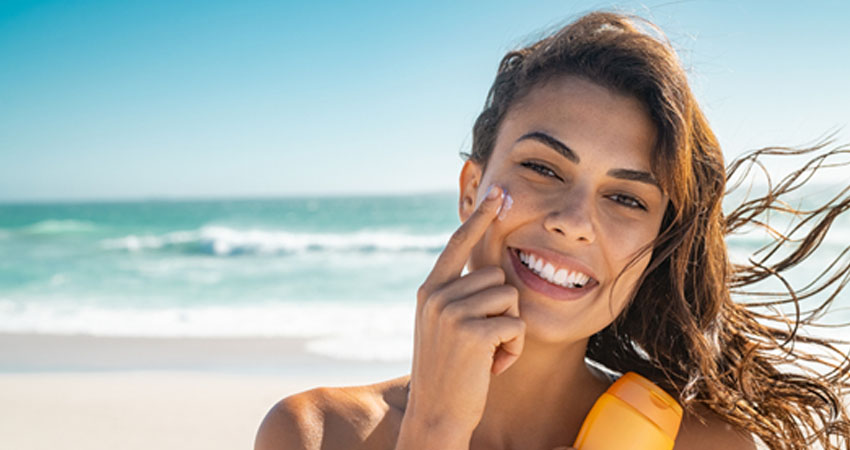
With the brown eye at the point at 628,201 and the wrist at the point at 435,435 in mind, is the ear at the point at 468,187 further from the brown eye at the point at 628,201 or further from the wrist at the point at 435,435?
the wrist at the point at 435,435

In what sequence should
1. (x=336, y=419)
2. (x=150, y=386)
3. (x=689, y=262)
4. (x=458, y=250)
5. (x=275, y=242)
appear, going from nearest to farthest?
1. (x=458, y=250)
2. (x=336, y=419)
3. (x=689, y=262)
4. (x=150, y=386)
5. (x=275, y=242)

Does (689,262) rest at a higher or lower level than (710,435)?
higher

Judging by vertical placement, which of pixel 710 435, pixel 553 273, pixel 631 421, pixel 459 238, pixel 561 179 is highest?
pixel 561 179

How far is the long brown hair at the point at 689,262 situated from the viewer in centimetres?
194

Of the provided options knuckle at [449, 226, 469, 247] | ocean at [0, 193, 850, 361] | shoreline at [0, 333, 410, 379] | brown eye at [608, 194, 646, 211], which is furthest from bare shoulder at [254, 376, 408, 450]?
shoreline at [0, 333, 410, 379]

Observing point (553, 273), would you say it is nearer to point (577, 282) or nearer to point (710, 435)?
point (577, 282)

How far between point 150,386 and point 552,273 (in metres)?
4.88

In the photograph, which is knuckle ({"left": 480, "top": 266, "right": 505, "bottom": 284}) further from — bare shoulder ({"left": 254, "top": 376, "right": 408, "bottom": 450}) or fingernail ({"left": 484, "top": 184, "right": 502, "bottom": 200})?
bare shoulder ({"left": 254, "top": 376, "right": 408, "bottom": 450})

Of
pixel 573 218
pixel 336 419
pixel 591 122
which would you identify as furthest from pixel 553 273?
pixel 336 419

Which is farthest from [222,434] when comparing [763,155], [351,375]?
[763,155]

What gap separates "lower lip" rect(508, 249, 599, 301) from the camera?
182cm

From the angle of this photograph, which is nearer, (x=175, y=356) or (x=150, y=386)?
(x=150, y=386)

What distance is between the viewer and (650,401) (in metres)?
1.84

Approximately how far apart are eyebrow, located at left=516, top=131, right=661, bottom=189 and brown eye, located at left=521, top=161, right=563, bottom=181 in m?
0.06
